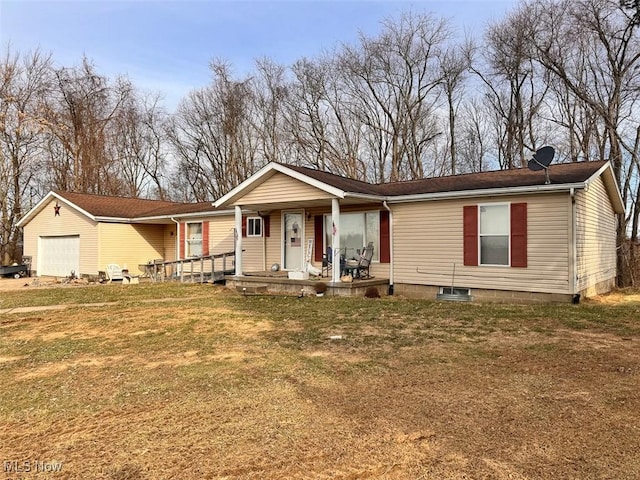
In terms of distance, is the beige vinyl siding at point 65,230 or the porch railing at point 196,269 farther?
the beige vinyl siding at point 65,230

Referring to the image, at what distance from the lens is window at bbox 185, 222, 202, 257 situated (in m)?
17.4

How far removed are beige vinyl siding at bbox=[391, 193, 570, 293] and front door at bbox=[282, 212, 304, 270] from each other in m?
3.37

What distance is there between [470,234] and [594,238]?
341 cm

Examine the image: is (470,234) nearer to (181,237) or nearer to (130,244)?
(181,237)

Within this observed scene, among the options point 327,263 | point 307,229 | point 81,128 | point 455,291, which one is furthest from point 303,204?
point 81,128

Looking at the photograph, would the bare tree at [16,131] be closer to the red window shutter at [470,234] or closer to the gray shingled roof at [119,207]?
the gray shingled roof at [119,207]

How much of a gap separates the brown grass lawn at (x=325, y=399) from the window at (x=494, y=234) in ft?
9.19

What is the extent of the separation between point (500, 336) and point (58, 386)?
224 inches

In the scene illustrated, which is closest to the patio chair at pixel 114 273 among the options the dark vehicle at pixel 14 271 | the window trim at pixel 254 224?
the window trim at pixel 254 224

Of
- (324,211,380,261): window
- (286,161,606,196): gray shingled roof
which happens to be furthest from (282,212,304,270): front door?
(286,161,606,196): gray shingled roof

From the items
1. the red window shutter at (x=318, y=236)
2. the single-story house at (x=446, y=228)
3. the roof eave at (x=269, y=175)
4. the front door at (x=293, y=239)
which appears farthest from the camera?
the front door at (x=293, y=239)

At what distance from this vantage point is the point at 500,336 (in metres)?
6.61

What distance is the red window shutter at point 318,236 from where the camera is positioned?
1369cm

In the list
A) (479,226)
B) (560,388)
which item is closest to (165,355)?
(560,388)
